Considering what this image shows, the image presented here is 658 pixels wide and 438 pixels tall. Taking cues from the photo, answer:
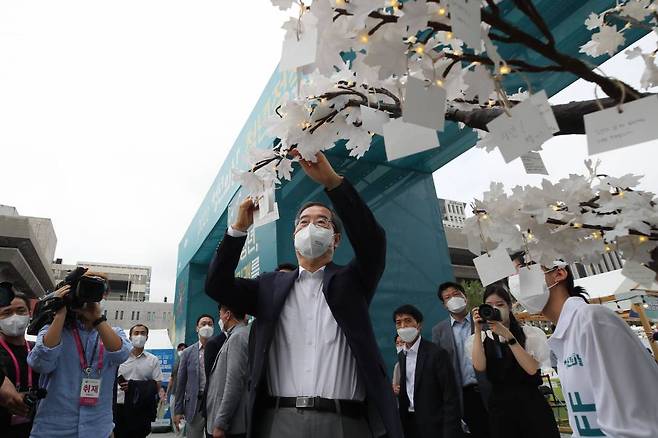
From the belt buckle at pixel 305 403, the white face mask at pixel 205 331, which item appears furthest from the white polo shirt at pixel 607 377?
the white face mask at pixel 205 331

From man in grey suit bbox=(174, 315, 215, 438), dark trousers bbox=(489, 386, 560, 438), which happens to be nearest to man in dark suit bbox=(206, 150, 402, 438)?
dark trousers bbox=(489, 386, 560, 438)

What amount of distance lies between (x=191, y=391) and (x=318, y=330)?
138 inches

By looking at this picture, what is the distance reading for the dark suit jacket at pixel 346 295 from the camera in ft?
5.09

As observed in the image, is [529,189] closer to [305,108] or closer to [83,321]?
[305,108]

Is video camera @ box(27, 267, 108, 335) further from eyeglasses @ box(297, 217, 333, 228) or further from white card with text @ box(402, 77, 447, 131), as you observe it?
white card with text @ box(402, 77, 447, 131)

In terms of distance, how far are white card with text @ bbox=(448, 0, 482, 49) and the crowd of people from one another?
808mm

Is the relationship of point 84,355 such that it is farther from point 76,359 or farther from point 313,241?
point 313,241

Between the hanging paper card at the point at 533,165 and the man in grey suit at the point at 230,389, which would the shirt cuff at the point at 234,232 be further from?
the hanging paper card at the point at 533,165

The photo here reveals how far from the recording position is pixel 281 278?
188 centimetres

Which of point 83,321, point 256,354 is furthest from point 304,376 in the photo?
point 83,321

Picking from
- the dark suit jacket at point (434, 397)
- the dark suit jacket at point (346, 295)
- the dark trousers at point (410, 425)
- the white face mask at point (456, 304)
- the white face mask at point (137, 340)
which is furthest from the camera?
the white face mask at point (137, 340)

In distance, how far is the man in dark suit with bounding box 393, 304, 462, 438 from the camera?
9.19 feet

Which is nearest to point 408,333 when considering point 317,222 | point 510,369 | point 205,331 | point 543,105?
point 510,369

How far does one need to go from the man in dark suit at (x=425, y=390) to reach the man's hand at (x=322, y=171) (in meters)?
2.02
